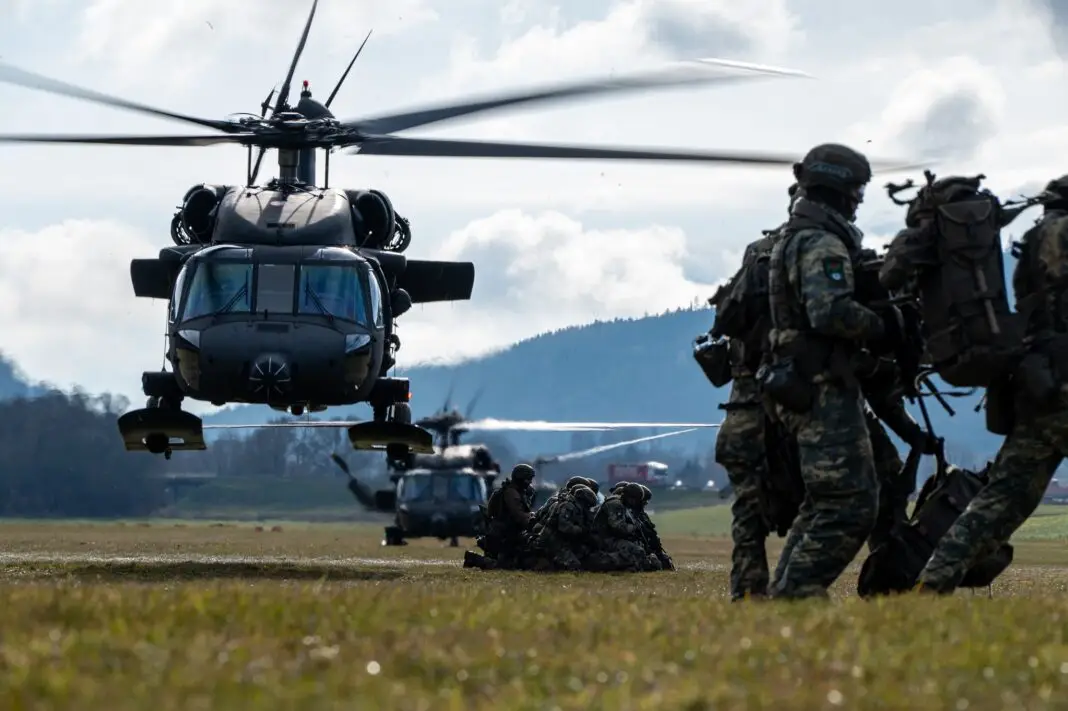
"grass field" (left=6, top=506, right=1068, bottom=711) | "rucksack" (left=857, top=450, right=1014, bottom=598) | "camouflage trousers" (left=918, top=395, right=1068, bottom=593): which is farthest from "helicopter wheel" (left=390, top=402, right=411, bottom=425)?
"grass field" (left=6, top=506, right=1068, bottom=711)

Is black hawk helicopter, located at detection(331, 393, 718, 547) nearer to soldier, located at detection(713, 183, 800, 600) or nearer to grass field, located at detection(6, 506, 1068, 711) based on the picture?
soldier, located at detection(713, 183, 800, 600)

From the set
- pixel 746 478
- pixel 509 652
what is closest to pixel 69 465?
pixel 746 478

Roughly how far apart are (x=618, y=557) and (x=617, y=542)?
0.20 meters

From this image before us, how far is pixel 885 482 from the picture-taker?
9.98m

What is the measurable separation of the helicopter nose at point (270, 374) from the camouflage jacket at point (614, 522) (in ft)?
11.9

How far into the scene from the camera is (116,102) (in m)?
19.1

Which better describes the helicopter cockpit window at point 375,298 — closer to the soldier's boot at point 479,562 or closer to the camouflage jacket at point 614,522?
the soldier's boot at point 479,562

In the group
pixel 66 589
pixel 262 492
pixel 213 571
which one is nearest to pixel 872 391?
pixel 66 589

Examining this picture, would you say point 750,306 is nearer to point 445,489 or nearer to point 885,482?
point 885,482

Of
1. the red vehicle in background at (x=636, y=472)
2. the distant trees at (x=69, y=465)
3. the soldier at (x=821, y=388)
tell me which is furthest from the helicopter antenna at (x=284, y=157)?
the red vehicle in background at (x=636, y=472)

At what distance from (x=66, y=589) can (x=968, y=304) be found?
4.86m

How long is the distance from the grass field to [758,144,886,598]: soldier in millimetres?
771

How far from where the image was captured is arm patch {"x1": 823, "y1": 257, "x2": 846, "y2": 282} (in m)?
8.96

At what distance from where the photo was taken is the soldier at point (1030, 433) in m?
9.22
